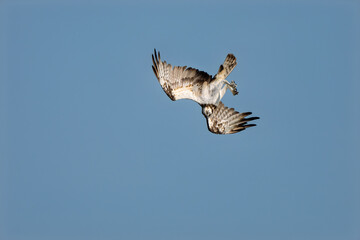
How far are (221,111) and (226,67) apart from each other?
1.27 meters

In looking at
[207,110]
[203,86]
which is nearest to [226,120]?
[207,110]

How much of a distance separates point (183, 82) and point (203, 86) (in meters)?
0.54

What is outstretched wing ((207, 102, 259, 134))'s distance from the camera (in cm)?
1583

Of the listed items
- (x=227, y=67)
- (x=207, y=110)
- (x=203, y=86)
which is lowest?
(x=207, y=110)

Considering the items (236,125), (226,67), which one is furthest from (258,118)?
(226,67)

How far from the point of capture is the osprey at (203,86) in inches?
632

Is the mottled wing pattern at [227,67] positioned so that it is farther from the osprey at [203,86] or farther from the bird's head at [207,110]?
the bird's head at [207,110]

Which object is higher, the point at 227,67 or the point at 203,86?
the point at 227,67

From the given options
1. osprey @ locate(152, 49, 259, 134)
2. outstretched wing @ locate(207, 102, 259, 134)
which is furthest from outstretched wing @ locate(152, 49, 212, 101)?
outstretched wing @ locate(207, 102, 259, 134)

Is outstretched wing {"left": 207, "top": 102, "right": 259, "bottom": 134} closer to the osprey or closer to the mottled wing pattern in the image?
the osprey

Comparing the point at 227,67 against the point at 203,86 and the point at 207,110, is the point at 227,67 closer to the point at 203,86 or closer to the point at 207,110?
the point at 203,86

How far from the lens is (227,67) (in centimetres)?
1652

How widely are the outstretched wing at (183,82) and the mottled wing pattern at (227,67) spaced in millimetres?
281

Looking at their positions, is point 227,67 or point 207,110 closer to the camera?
point 207,110
